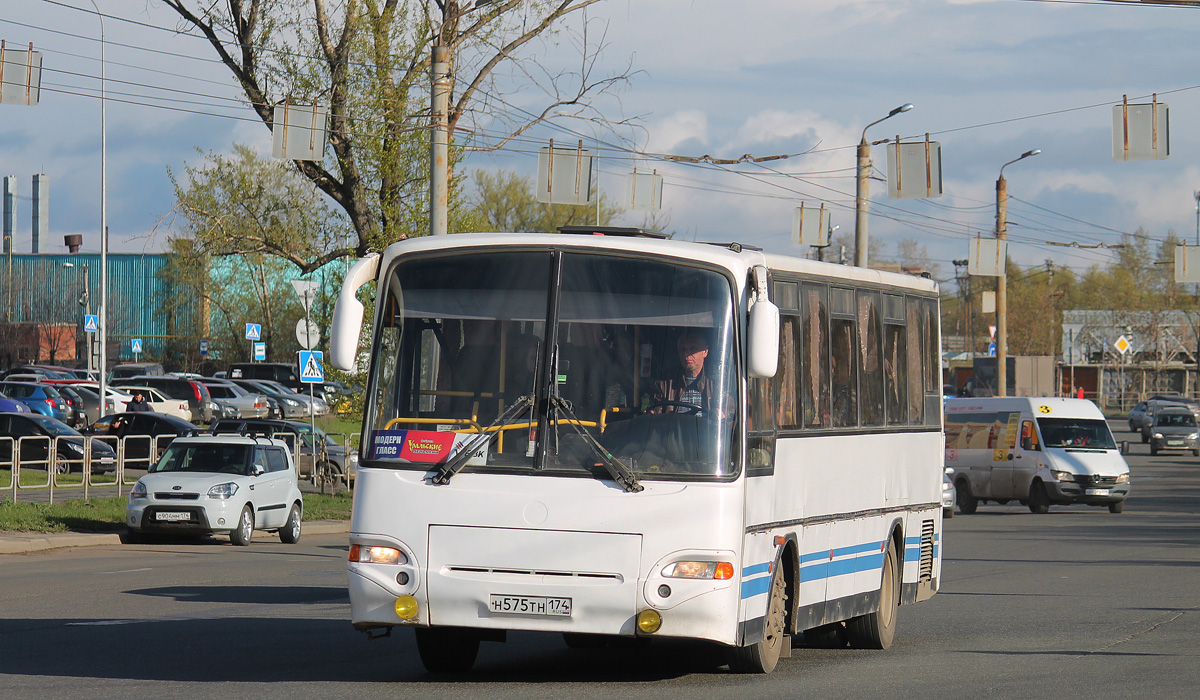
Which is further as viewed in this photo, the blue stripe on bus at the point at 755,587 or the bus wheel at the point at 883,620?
the bus wheel at the point at 883,620

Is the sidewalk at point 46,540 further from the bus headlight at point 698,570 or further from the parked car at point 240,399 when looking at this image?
the parked car at point 240,399

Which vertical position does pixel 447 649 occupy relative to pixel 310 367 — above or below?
below

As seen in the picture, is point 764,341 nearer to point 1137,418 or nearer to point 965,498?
point 965,498

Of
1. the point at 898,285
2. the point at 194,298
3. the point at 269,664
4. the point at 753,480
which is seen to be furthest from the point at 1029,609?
the point at 194,298

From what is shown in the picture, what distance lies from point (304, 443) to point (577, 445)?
97.4 feet

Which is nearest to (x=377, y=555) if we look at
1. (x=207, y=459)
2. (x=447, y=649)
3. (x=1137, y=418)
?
(x=447, y=649)

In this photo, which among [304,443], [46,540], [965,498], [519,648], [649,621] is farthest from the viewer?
[304,443]

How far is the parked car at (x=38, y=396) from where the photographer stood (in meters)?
50.7

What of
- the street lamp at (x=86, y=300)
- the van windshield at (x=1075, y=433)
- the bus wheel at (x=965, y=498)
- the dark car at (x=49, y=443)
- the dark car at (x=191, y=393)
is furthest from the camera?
the street lamp at (x=86, y=300)

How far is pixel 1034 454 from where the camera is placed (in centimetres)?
3297

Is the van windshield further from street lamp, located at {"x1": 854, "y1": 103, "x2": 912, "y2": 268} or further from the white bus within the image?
the white bus

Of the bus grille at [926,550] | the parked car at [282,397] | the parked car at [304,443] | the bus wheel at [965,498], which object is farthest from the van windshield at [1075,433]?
the parked car at [282,397]

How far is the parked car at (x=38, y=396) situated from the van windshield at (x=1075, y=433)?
107ft

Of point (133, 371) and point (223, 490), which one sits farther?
point (133, 371)
